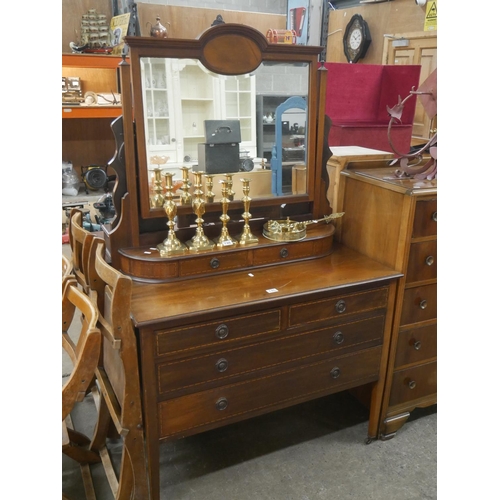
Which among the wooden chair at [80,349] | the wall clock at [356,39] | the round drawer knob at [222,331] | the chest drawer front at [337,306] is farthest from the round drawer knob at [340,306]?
the wall clock at [356,39]

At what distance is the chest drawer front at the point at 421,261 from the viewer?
1.86m

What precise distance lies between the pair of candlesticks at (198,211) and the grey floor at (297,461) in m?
0.92

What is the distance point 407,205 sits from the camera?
1788 mm

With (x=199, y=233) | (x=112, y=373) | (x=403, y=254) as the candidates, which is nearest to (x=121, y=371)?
(x=112, y=373)

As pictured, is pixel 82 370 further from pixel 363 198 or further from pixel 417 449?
pixel 417 449

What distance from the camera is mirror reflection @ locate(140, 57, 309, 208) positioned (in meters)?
1.70

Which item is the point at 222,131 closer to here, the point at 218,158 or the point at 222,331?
the point at 218,158

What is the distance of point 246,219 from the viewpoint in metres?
1.87

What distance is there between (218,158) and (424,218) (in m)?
0.85

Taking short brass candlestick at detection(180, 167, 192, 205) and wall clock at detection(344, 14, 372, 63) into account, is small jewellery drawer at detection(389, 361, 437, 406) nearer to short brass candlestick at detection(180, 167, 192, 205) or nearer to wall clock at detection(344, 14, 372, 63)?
short brass candlestick at detection(180, 167, 192, 205)

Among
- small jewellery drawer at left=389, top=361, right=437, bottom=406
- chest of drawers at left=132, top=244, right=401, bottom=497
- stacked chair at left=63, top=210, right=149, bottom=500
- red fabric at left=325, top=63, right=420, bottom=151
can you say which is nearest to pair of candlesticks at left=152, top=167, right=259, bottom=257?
chest of drawers at left=132, top=244, right=401, bottom=497

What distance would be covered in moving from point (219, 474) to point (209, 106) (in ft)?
4.84

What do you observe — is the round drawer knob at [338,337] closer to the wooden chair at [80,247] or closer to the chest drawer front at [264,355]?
the chest drawer front at [264,355]

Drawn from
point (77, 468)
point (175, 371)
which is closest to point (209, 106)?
point (175, 371)
